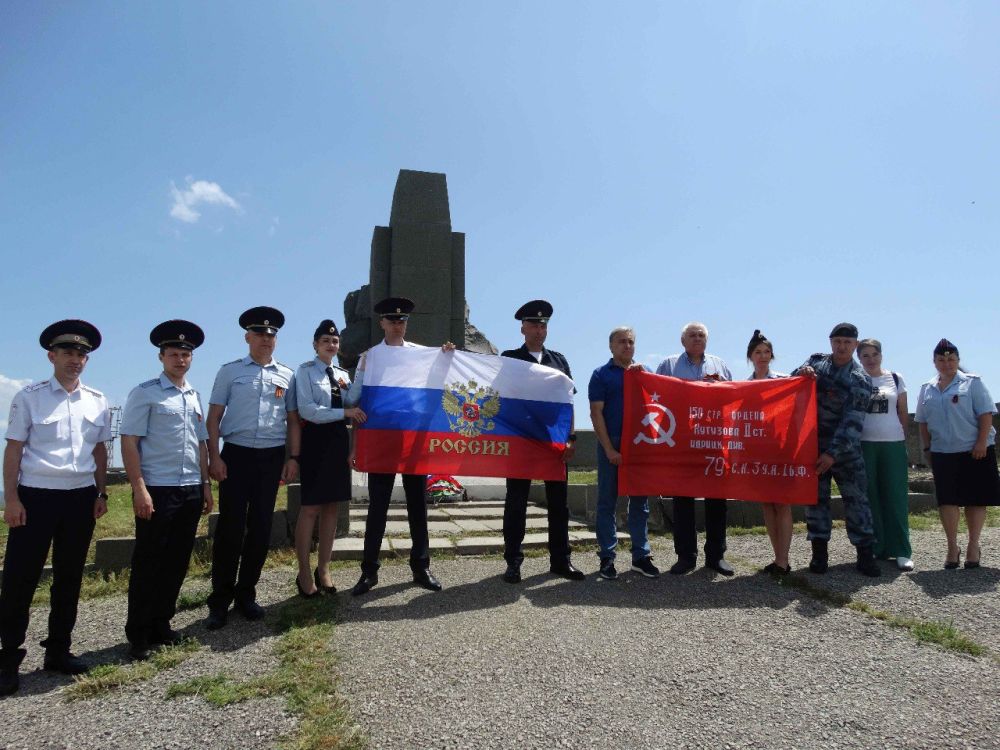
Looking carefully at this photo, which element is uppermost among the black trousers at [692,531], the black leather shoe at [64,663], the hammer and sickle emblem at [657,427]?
the hammer and sickle emblem at [657,427]

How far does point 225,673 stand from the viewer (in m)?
3.32

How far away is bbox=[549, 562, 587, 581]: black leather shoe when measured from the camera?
5.22 meters

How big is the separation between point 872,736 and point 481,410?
3.59 meters

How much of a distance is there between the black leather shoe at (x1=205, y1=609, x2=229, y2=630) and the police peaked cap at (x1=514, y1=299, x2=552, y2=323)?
3.23 m

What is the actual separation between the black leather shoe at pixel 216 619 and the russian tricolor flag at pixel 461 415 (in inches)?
55.6

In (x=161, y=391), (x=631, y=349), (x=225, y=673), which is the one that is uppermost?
(x=631, y=349)

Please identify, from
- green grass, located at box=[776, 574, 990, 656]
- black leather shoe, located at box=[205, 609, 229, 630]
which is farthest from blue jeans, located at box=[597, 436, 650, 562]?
black leather shoe, located at box=[205, 609, 229, 630]

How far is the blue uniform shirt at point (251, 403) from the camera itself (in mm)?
4359

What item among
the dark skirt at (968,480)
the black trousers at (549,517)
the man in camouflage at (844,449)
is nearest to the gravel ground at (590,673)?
the black trousers at (549,517)

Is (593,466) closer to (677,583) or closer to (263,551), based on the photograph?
(677,583)

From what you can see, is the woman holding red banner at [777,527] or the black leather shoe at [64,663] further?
the woman holding red banner at [777,527]

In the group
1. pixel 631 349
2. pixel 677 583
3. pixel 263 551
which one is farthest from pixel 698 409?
pixel 263 551

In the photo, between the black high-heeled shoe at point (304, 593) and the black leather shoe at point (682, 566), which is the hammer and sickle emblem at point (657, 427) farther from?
the black high-heeled shoe at point (304, 593)

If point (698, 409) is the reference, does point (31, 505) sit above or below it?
below
